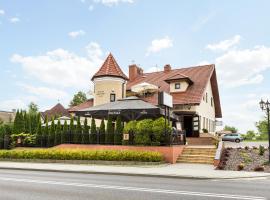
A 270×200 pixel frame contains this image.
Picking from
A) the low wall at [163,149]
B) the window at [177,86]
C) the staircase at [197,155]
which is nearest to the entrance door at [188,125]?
the window at [177,86]

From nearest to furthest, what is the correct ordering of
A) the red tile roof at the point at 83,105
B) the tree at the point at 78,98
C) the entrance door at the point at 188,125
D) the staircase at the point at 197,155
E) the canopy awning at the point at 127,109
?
the staircase at the point at 197,155, the canopy awning at the point at 127,109, the entrance door at the point at 188,125, the red tile roof at the point at 83,105, the tree at the point at 78,98

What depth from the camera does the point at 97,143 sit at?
22844mm

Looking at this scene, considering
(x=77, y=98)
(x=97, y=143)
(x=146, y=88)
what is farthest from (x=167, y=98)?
(x=77, y=98)

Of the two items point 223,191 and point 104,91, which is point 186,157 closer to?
point 223,191

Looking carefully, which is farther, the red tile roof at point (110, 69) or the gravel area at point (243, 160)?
the red tile roof at point (110, 69)

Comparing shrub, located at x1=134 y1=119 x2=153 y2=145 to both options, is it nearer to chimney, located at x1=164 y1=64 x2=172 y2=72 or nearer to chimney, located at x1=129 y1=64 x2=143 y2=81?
chimney, located at x1=164 y1=64 x2=172 y2=72

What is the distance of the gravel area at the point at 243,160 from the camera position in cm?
1695

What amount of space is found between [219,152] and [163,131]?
3.58 metres

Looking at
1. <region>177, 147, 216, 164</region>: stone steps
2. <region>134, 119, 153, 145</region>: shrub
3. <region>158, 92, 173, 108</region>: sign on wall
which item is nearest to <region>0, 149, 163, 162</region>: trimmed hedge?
<region>134, 119, 153, 145</region>: shrub

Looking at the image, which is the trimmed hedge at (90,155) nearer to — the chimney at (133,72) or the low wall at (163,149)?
the low wall at (163,149)

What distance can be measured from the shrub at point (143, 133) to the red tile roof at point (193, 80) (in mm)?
10848

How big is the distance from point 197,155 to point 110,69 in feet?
56.1

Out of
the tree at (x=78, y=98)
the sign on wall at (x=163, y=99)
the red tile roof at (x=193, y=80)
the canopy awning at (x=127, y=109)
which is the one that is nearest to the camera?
the sign on wall at (x=163, y=99)

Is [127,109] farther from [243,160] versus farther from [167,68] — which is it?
[167,68]
